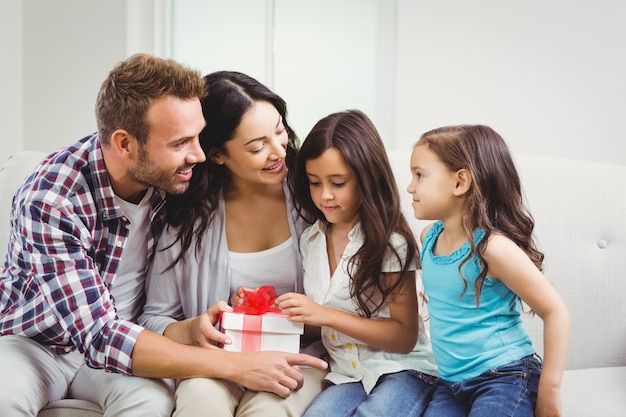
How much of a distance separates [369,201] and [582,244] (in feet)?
2.47

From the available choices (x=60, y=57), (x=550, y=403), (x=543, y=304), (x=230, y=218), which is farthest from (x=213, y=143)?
(x=60, y=57)

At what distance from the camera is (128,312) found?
186 centimetres

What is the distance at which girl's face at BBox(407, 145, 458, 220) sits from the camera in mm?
1559

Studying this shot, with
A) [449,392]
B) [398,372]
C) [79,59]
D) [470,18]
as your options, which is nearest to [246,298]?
[398,372]

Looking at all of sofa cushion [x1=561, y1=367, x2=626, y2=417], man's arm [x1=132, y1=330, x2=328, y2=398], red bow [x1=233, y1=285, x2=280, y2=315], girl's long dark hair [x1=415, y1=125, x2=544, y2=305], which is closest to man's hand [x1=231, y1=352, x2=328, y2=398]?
man's arm [x1=132, y1=330, x2=328, y2=398]

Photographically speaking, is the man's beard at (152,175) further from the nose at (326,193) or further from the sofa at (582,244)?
the sofa at (582,244)

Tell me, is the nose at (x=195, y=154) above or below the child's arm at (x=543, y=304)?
above

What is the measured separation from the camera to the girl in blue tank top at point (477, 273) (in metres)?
1.45

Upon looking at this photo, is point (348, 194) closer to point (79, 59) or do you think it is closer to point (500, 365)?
point (500, 365)

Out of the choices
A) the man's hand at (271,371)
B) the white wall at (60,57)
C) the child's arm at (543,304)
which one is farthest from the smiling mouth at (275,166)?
the white wall at (60,57)

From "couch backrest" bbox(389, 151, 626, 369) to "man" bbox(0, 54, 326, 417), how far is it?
0.76m

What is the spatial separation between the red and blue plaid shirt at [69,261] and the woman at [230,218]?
168 mm

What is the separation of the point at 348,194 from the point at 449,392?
21.6 inches

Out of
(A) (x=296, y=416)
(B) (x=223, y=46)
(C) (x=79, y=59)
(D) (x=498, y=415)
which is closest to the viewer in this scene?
(D) (x=498, y=415)
